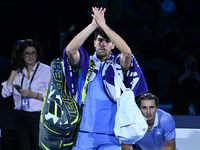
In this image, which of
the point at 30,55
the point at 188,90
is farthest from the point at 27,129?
the point at 188,90

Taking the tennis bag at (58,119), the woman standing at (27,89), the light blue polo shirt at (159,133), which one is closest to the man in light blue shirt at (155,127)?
the light blue polo shirt at (159,133)

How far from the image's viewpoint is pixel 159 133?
398cm

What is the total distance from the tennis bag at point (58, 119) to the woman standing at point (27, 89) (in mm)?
1462

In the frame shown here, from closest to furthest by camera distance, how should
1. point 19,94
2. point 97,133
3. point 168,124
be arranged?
1. point 97,133
2. point 168,124
3. point 19,94

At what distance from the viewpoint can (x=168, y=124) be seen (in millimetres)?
3920

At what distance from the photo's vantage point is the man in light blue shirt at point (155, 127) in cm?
391

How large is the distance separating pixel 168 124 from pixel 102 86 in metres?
1.34

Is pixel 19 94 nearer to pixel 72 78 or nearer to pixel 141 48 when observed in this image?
pixel 72 78

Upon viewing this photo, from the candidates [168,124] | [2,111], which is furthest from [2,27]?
[168,124]

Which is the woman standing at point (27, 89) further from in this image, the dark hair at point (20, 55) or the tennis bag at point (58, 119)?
the tennis bag at point (58, 119)

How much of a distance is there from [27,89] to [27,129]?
1.37 ft

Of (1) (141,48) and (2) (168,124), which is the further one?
(1) (141,48)

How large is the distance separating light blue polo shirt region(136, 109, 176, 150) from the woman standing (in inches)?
43.9

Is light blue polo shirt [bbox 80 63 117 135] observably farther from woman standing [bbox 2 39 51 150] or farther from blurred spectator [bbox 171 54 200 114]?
blurred spectator [bbox 171 54 200 114]
